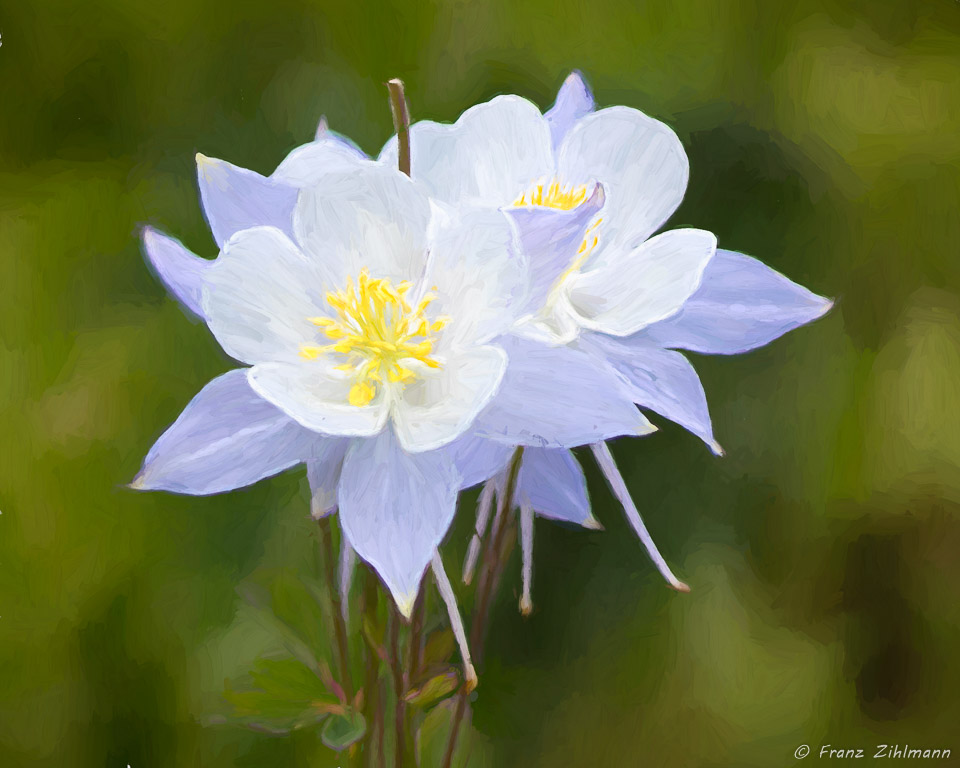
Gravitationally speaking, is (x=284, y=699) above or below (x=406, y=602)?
below

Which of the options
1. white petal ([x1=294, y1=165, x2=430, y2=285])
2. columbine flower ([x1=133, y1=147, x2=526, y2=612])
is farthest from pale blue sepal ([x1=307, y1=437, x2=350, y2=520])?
white petal ([x1=294, y1=165, x2=430, y2=285])

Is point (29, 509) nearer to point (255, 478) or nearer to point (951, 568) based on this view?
point (255, 478)

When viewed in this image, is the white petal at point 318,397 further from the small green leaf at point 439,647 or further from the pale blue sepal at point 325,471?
the small green leaf at point 439,647

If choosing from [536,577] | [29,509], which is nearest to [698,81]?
[536,577]

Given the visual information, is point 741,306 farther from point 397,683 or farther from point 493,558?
point 397,683

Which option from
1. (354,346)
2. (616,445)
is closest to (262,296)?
(354,346)

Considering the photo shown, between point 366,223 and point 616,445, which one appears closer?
point 366,223

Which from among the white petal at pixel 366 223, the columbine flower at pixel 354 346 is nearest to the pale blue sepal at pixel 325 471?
the columbine flower at pixel 354 346
